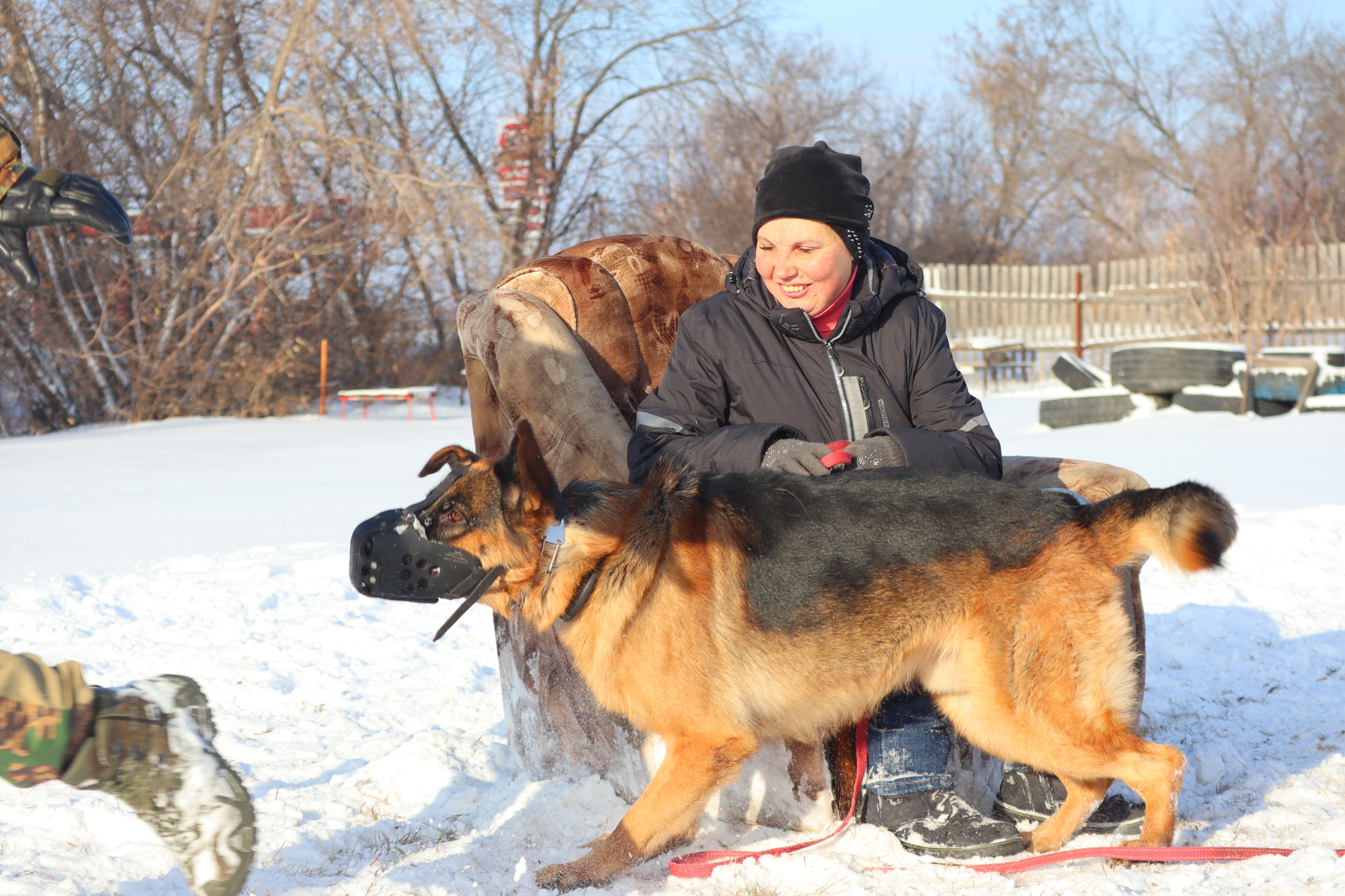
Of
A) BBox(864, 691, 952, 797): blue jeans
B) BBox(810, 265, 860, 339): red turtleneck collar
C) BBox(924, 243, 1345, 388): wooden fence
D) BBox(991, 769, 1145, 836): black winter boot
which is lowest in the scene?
BBox(991, 769, 1145, 836): black winter boot

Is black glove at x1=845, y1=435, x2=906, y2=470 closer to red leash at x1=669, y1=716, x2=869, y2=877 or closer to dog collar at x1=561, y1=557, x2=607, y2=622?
red leash at x1=669, y1=716, x2=869, y2=877

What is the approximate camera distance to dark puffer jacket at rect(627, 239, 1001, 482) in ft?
11.3

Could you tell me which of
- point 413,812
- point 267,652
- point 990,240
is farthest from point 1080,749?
point 990,240

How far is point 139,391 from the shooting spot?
1432cm

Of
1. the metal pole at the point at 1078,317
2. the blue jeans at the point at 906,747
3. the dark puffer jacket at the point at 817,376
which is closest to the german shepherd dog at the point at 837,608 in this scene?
the blue jeans at the point at 906,747

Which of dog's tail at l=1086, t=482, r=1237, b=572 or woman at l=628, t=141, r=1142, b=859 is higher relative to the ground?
woman at l=628, t=141, r=1142, b=859

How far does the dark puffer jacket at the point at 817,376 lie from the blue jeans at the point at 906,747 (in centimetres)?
88

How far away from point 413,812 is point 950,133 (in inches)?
1246

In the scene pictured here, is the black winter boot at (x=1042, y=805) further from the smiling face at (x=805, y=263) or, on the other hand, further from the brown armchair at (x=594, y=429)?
the smiling face at (x=805, y=263)

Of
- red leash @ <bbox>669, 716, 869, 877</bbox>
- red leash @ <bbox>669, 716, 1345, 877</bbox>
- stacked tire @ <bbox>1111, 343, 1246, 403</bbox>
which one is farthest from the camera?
stacked tire @ <bbox>1111, 343, 1246, 403</bbox>

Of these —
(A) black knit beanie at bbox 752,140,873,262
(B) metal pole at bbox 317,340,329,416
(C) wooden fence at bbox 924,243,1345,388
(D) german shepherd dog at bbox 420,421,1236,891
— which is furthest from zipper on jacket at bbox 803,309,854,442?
(C) wooden fence at bbox 924,243,1345,388

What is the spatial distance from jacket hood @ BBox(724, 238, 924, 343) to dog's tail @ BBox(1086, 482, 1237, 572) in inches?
41.1

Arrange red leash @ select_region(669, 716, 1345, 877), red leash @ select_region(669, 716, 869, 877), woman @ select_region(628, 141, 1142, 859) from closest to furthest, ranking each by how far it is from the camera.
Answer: red leash @ select_region(669, 716, 1345, 877), red leash @ select_region(669, 716, 869, 877), woman @ select_region(628, 141, 1142, 859)

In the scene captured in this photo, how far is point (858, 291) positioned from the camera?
362 cm
